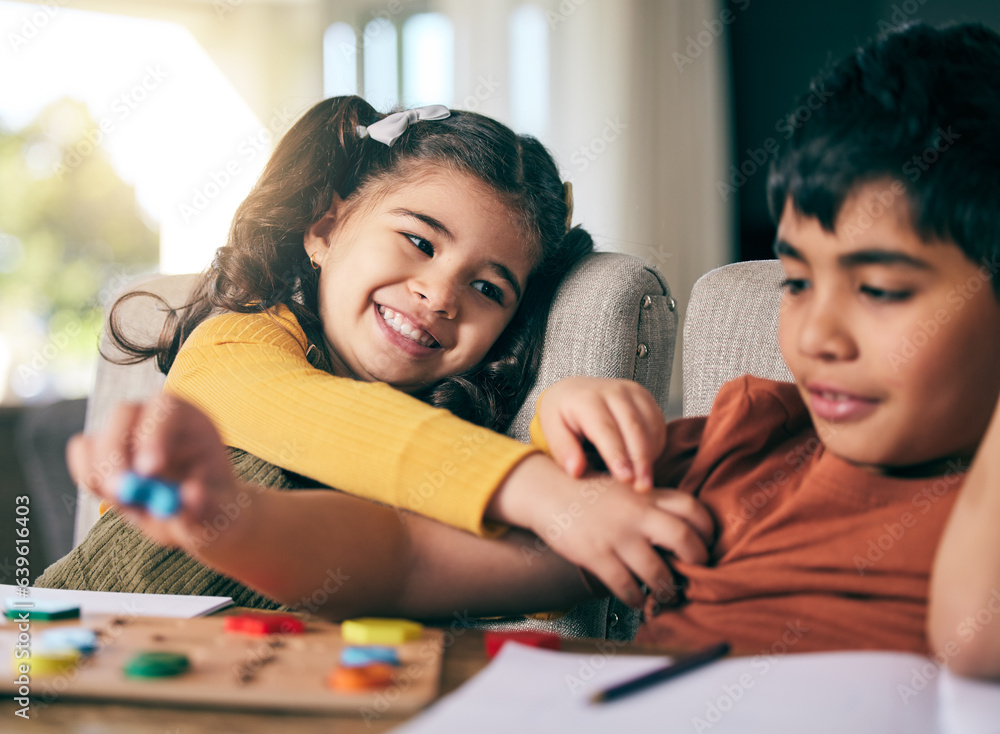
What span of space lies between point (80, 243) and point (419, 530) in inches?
111

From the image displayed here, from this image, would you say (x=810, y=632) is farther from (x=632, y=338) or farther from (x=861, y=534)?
(x=632, y=338)

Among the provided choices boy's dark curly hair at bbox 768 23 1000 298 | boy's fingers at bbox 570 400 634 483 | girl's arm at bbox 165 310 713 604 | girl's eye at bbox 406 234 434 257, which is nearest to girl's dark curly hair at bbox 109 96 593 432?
girl's eye at bbox 406 234 434 257

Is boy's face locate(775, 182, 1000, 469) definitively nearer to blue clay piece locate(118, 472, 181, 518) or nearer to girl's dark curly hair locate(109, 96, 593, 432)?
blue clay piece locate(118, 472, 181, 518)

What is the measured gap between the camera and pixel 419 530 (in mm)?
633

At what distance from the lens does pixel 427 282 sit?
3.28ft

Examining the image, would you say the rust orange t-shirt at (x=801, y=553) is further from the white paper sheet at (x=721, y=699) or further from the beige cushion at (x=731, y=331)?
the beige cushion at (x=731, y=331)

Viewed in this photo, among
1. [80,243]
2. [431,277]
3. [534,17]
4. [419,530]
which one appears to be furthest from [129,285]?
[534,17]

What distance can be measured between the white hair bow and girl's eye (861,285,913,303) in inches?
30.0

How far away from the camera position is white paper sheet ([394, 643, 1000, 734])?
367 mm

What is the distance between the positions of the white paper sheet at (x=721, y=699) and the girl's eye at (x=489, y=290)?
65cm

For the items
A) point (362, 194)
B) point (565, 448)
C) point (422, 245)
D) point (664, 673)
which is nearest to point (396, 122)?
point (362, 194)

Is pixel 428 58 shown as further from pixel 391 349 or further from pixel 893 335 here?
pixel 893 335

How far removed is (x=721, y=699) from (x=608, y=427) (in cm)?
25

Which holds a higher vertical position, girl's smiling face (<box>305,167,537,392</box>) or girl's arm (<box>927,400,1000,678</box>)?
girl's smiling face (<box>305,167,537,392</box>)
